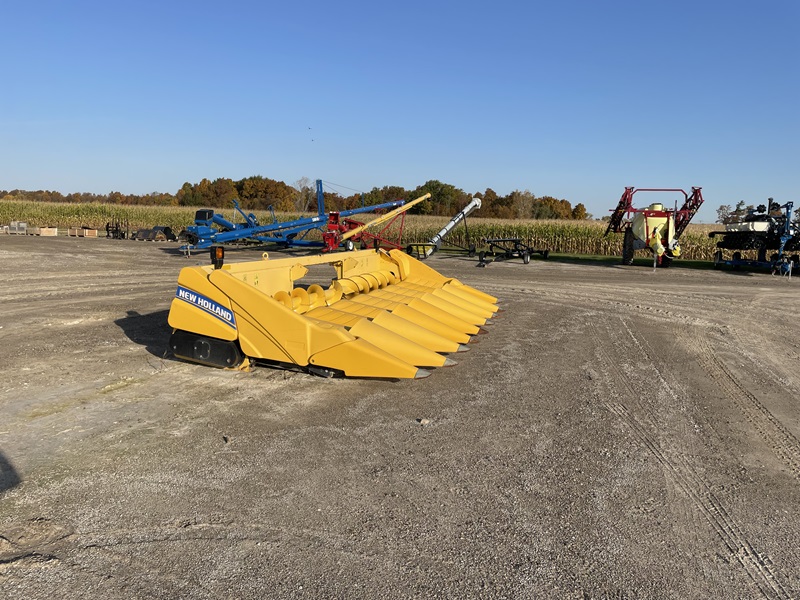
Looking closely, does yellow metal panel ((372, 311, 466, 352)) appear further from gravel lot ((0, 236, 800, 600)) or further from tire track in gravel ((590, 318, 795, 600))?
tire track in gravel ((590, 318, 795, 600))

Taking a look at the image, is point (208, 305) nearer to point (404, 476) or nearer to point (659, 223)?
point (404, 476)

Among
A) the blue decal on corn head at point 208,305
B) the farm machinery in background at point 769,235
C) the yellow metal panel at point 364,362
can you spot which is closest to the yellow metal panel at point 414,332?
the yellow metal panel at point 364,362

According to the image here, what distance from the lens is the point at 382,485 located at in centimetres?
367

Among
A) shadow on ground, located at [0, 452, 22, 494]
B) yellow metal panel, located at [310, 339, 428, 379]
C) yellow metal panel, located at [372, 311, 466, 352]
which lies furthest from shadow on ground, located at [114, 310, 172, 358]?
shadow on ground, located at [0, 452, 22, 494]

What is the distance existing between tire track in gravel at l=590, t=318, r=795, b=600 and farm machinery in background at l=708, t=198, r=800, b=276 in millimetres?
17045

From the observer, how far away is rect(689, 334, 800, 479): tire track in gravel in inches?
170

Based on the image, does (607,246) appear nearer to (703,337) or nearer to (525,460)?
(703,337)

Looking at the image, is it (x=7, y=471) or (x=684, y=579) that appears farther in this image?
(x=7, y=471)

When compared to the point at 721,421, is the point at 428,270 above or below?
above

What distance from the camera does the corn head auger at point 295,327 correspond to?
219 inches

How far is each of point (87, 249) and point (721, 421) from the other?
2680 cm

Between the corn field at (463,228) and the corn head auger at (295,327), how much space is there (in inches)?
832

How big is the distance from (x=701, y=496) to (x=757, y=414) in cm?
215

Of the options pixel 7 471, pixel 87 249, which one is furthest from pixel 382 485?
pixel 87 249
